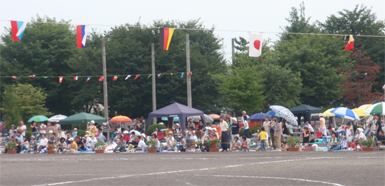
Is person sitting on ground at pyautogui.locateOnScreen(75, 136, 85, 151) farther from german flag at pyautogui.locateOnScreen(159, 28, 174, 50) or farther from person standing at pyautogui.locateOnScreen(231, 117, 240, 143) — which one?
person standing at pyautogui.locateOnScreen(231, 117, 240, 143)

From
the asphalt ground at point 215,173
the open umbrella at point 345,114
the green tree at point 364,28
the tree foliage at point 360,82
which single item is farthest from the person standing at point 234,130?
the green tree at point 364,28

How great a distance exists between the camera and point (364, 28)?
191 ft

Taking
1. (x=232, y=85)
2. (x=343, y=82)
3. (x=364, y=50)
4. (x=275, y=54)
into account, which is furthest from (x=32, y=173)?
(x=364, y=50)

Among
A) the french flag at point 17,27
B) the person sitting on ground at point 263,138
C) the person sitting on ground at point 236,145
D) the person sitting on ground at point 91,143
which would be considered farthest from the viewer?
the person sitting on ground at point 91,143

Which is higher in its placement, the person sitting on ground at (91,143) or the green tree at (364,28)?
the green tree at (364,28)

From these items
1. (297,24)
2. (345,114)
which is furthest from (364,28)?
(345,114)

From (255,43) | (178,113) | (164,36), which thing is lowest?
(178,113)

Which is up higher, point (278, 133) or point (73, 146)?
point (278, 133)

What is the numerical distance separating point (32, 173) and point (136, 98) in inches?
1431

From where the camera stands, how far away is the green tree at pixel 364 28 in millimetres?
57156

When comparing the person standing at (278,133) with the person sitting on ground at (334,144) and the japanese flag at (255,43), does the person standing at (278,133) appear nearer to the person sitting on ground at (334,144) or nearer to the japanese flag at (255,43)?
the person sitting on ground at (334,144)

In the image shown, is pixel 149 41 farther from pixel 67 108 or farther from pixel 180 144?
pixel 180 144

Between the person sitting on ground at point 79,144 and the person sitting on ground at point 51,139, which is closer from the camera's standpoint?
the person sitting on ground at point 79,144

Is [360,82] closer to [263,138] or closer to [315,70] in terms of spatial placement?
[315,70]
